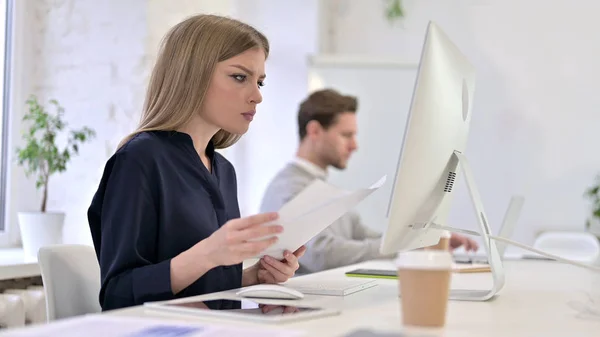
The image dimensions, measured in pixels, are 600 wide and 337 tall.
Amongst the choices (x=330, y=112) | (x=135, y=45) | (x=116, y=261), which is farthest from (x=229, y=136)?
(x=330, y=112)

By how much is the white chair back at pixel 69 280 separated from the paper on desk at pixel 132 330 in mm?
526

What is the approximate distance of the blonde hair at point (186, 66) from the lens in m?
1.58

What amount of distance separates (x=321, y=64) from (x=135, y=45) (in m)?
1.45

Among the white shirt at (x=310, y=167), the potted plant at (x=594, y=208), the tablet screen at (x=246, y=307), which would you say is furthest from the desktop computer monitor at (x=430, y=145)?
the potted plant at (x=594, y=208)

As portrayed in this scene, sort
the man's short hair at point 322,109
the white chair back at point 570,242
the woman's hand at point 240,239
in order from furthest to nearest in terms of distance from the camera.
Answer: the white chair back at point 570,242 → the man's short hair at point 322,109 → the woman's hand at point 240,239

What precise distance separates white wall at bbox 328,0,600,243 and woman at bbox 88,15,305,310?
2.76m

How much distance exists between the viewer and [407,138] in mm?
1265

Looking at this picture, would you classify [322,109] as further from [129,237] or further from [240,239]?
[240,239]

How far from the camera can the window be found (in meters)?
2.84

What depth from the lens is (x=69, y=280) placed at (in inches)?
60.2

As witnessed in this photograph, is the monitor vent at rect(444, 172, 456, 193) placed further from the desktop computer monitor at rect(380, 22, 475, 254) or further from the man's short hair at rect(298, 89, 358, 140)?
the man's short hair at rect(298, 89, 358, 140)

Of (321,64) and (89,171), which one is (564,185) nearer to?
(321,64)

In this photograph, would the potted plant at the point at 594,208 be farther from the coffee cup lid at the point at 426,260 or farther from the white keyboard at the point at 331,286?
the coffee cup lid at the point at 426,260

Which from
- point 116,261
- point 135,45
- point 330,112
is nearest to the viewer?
point 116,261
